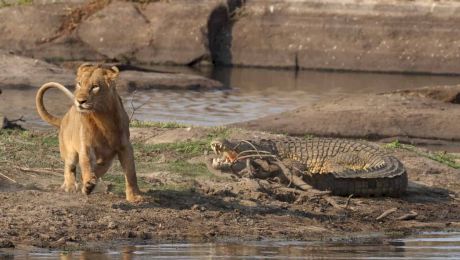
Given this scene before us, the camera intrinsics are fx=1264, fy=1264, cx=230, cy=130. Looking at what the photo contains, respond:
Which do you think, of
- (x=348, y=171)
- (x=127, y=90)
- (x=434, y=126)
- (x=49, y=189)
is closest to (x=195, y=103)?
(x=127, y=90)

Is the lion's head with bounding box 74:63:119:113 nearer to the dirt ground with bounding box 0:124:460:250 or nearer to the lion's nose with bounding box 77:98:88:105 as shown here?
the lion's nose with bounding box 77:98:88:105

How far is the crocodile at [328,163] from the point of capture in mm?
10242

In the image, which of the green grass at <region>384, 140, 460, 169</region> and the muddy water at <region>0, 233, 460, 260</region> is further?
the green grass at <region>384, 140, 460, 169</region>

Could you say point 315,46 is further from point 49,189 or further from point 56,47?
point 49,189

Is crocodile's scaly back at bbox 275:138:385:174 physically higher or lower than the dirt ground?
lower

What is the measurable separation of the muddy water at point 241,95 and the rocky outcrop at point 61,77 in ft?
1.11

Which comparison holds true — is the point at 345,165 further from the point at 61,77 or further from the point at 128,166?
the point at 61,77

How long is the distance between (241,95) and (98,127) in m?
12.3

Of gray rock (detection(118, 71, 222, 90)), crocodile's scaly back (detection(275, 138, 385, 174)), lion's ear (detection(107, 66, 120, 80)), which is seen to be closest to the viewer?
lion's ear (detection(107, 66, 120, 80))

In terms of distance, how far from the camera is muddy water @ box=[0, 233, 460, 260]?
24.6ft

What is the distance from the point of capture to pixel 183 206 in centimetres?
895

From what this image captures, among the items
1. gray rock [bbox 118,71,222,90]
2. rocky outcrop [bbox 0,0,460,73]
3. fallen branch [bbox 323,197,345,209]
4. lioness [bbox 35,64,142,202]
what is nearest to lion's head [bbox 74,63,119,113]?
lioness [bbox 35,64,142,202]

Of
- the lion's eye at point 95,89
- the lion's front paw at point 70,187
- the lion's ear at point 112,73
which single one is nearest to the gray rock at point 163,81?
the lion's front paw at point 70,187

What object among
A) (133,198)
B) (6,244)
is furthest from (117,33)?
(6,244)
